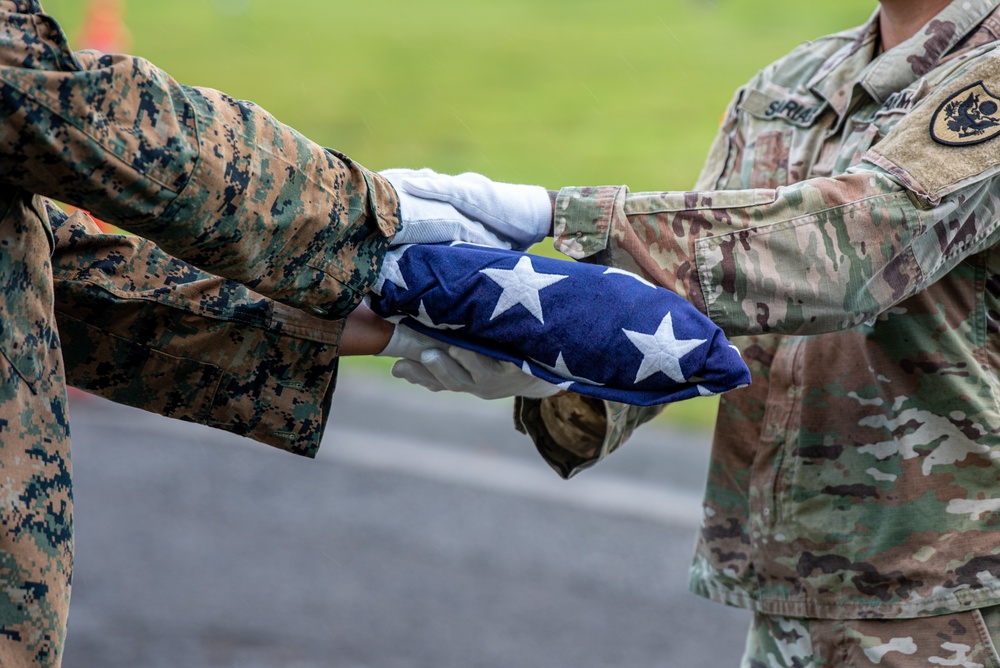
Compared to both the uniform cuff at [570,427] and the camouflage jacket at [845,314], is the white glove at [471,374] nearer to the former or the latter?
the camouflage jacket at [845,314]

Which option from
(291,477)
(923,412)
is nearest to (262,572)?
(291,477)

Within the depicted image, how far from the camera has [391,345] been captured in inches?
70.9

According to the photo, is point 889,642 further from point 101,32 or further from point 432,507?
point 101,32

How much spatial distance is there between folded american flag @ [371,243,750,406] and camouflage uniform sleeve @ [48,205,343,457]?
207mm

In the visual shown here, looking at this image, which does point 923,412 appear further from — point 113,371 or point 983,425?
point 113,371

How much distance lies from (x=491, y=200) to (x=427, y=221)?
11cm

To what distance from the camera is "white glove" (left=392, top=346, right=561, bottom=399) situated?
69.1 inches

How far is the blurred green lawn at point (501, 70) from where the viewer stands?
27.7 feet

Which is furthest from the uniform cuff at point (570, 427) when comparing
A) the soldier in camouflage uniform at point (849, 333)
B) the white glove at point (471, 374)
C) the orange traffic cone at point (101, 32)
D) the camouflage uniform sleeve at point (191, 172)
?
the orange traffic cone at point (101, 32)

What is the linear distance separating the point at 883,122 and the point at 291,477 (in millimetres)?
3974

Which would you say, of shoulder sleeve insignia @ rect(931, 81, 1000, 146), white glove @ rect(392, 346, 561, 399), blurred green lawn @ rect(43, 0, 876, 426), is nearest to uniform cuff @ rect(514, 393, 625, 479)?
white glove @ rect(392, 346, 561, 399)

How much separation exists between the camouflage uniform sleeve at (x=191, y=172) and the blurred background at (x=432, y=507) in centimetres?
258

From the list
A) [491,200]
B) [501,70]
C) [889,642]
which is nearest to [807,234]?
[491,200]

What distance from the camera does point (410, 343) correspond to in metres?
1.79
